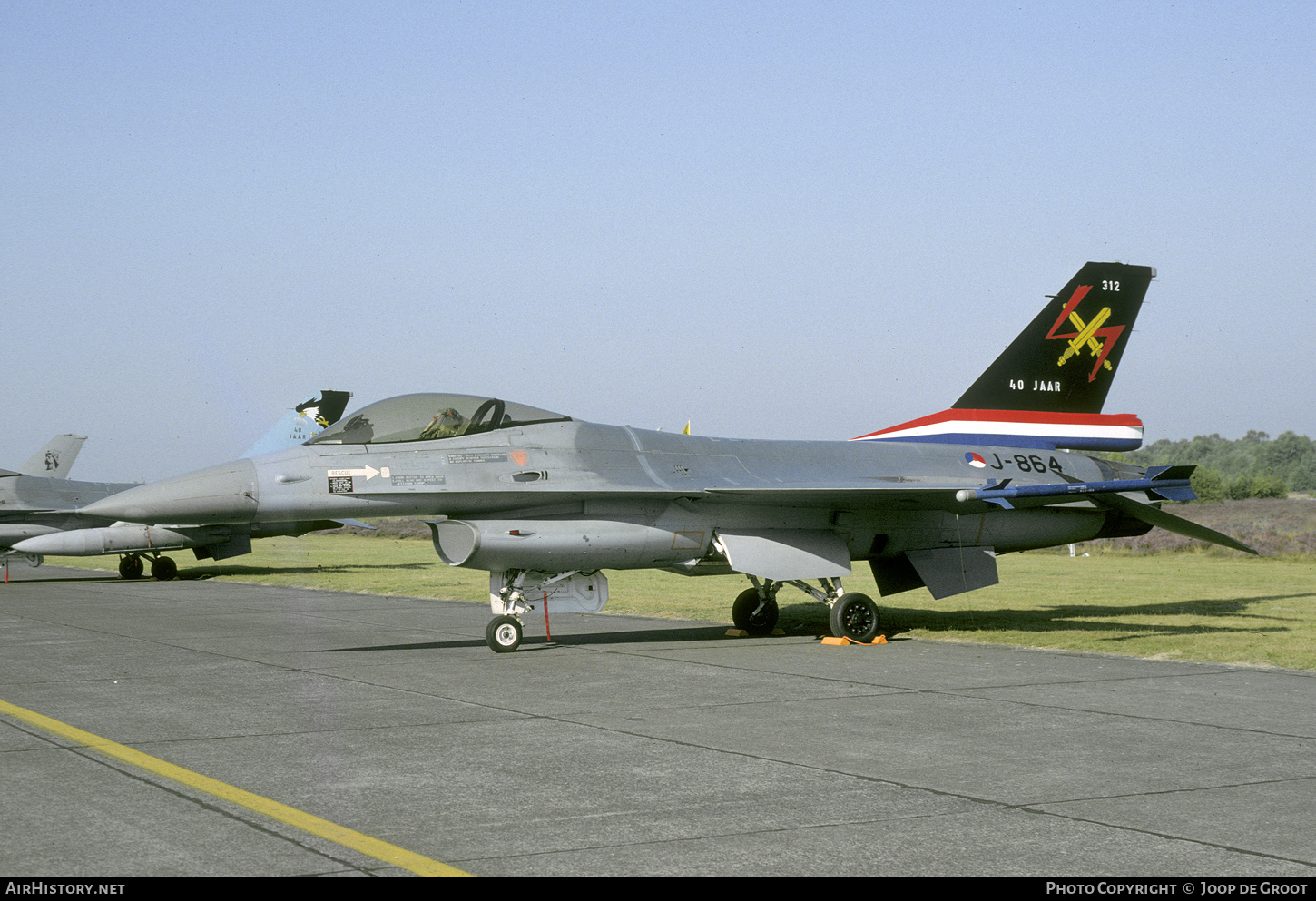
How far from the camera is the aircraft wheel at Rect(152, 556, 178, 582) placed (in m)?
31.3

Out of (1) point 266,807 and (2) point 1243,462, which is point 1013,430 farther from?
(2) point 1243,462

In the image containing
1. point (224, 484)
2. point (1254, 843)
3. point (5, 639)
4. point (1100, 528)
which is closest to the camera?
point (1254, 843)

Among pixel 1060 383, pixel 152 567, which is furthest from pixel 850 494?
pixel 152 567

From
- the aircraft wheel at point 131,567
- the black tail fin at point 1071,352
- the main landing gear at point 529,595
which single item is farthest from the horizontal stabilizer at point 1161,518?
the aircraft wheel at point 131,567

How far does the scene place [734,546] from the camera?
44.2 ft

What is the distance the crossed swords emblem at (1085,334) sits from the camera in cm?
1631

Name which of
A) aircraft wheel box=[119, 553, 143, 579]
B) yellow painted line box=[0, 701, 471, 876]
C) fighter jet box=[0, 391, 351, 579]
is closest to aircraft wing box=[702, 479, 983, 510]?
yellow painted line box=[0, 701, 471, 876]

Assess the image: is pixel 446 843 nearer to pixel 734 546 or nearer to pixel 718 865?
pixel 718 865

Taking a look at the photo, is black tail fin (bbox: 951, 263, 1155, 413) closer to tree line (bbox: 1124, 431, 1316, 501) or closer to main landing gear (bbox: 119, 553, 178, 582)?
main landing gear (bbox: 119, 553, 178, 582)

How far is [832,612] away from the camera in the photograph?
13.9m

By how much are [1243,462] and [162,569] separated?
134846 mm

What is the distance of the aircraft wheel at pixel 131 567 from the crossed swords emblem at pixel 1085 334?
25.9m
